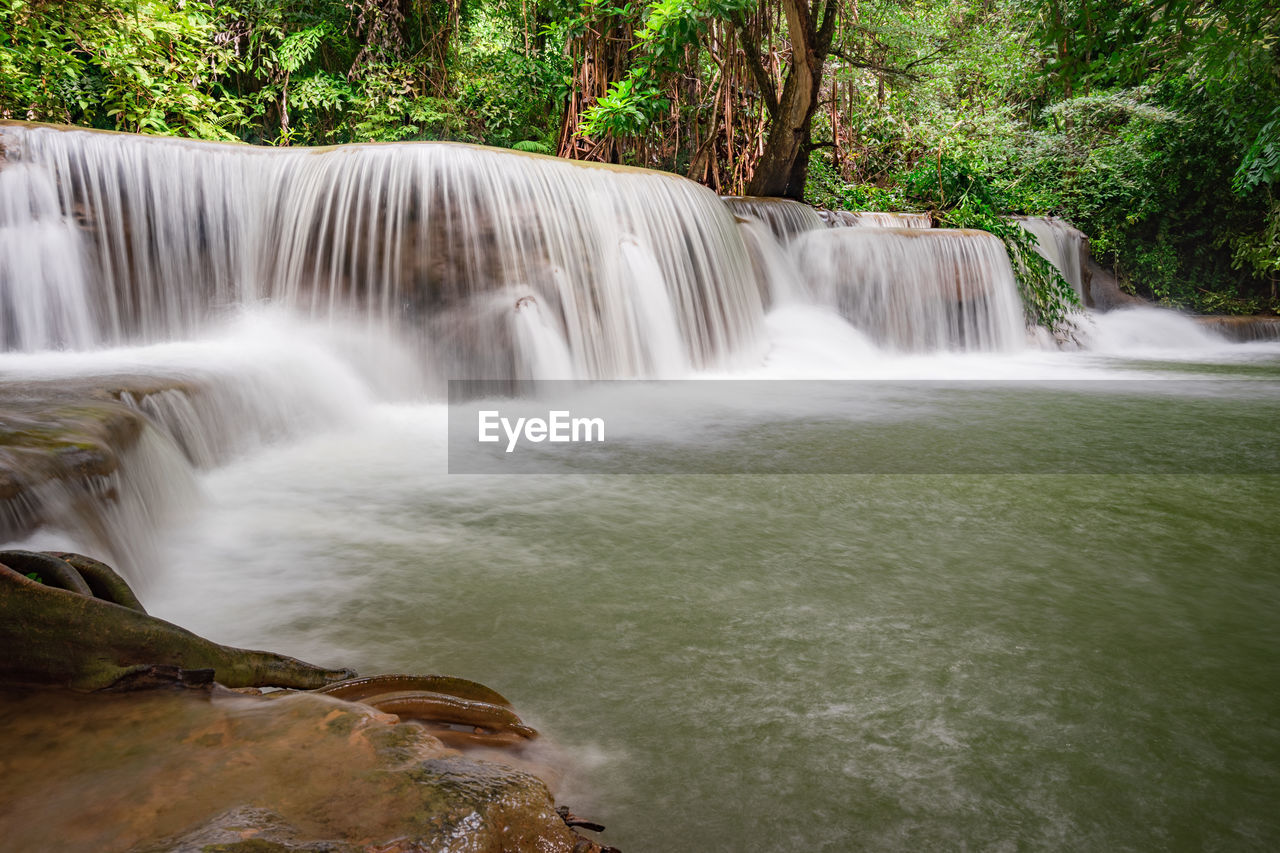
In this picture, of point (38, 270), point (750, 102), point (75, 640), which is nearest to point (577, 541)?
point (75, 640)

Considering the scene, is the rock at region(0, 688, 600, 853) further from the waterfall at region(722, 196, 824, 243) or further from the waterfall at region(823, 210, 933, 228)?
the waterfall at region(823, 210, 933, 228)

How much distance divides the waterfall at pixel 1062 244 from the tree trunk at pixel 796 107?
372 cm

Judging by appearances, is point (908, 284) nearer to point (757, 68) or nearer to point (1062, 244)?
point (757, 68)

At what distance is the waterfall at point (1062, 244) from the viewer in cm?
1250

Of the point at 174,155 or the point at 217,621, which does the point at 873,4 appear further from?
the point at 217,621

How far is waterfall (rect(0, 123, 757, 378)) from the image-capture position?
19.7 ft

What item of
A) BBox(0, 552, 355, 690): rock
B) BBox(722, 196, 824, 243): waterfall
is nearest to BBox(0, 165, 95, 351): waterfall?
BBox(0, 552, 355, 690): rock

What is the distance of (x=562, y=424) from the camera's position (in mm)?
5137

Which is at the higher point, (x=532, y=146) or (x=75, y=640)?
(x=532, y=146)

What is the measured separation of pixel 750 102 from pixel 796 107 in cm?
179

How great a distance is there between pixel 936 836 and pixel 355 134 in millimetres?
14367

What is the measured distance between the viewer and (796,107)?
1077 centimetres

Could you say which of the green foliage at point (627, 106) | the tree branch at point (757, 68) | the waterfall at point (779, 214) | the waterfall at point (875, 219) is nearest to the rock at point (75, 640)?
the waterfall at point (779, 214)

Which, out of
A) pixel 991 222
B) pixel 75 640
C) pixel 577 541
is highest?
pixel 991 222
